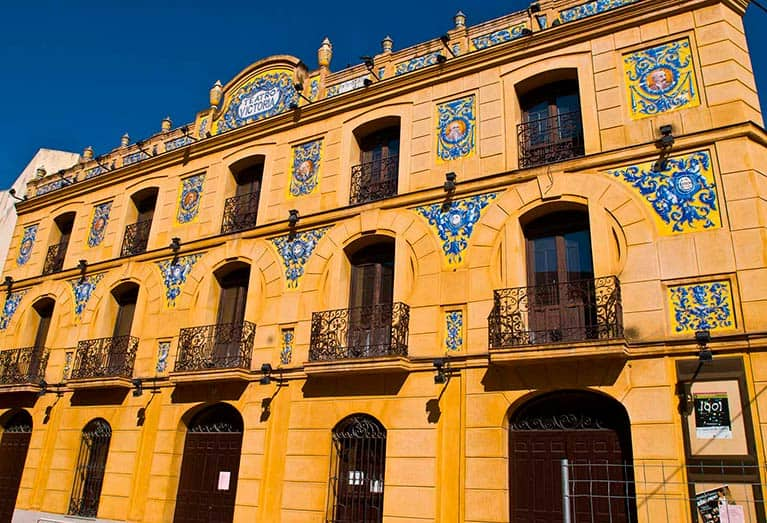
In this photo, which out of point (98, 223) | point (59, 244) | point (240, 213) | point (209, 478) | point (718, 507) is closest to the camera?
point (718, 507)

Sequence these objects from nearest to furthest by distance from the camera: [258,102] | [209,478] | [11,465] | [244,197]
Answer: [209,478] → [244,197] → [258,102] → [11,465]

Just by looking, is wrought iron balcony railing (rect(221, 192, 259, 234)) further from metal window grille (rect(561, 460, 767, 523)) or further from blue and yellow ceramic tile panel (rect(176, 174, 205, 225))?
metal window grille (rect(561, 460, 767, 523))

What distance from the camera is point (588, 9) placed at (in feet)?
43.7

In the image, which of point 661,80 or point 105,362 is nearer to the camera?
point 661,80

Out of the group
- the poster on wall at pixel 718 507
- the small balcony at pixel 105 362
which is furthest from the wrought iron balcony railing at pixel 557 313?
the small balcony at pixel 105 362

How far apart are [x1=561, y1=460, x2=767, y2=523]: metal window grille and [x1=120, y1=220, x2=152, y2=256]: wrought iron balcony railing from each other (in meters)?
13.8

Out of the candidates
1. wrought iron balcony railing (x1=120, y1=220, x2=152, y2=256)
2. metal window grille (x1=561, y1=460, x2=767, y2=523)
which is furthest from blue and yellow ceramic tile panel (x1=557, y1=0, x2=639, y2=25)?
wrought iron balcony railing (x1=120, y1=220, x2=152, y2=256)

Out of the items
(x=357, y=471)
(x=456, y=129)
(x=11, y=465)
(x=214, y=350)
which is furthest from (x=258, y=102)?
(x=11, y=465)

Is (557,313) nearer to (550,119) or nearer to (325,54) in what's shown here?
(550,119)

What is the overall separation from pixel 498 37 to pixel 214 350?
9902 millimetres

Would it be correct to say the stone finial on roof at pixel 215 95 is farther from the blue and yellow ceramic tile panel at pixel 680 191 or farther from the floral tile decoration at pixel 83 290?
the blue and yellow ceramic tile panel at pixel 680 191

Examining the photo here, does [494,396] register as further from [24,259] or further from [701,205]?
[24,259]

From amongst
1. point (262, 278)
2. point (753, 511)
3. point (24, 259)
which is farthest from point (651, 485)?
point (24, 259)

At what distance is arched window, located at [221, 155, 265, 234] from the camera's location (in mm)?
16812
